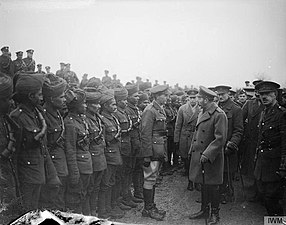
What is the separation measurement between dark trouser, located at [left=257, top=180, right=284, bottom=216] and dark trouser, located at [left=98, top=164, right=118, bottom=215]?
40.8 inches

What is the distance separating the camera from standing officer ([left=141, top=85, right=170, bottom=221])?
8.00 feet

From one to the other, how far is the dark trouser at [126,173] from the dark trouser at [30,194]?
2.31 feet

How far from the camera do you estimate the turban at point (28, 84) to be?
1964 millimetres

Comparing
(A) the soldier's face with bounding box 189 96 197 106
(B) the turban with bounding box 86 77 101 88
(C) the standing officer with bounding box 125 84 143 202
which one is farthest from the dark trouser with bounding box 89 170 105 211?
(A) the soldier's face with bounding box 189 96 197 106

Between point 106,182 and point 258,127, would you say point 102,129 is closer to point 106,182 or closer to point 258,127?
point 106,182

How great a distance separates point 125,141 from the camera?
8.24 feet

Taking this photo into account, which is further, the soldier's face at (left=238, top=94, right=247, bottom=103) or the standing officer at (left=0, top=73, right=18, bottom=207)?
the soldier's face at (left=238, top=94, right=247, bottom=103)

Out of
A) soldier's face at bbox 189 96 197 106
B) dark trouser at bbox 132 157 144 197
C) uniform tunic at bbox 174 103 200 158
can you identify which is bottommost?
dark trouser at bbox 132 157 144 197

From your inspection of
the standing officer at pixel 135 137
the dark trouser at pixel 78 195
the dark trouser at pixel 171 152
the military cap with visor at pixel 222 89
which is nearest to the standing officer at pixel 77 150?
the dark trouser at pixel 78 195

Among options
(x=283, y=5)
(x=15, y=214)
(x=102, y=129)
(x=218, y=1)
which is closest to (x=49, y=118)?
(x=102, y=129)

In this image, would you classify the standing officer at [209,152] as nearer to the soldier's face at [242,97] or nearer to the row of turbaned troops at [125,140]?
the row of turbaned troops at [125,140]

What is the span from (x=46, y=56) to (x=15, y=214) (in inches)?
39.5

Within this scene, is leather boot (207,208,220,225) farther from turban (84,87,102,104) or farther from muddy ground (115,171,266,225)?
turban (84,87,102,104)

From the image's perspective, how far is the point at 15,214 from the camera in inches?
80.7
